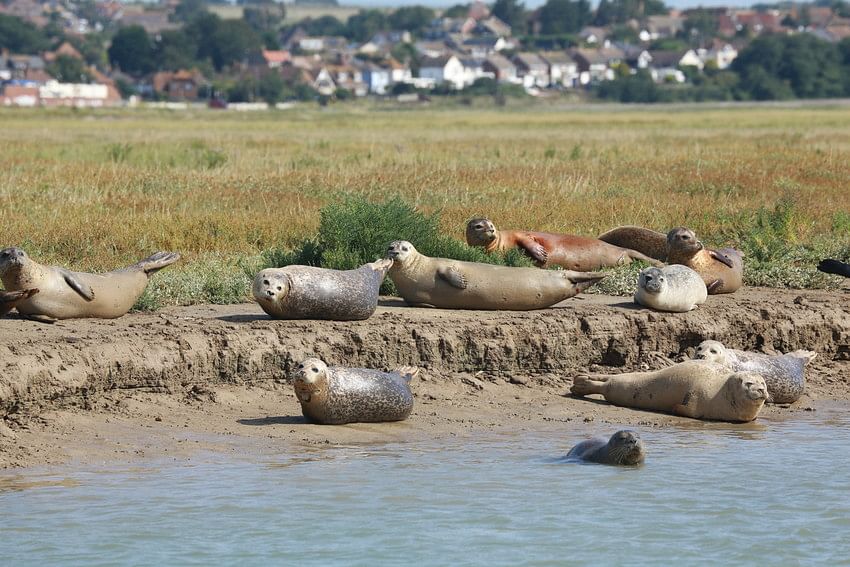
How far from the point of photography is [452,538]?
8.18 meters

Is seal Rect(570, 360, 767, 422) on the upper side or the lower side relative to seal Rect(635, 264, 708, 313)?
lower

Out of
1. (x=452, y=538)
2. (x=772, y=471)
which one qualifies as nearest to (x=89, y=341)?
(x=452, y=538)

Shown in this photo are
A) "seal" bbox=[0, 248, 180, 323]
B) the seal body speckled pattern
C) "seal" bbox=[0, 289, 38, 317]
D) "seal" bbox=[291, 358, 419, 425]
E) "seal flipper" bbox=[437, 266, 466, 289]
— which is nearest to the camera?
"seal" bbox=[291, 358, 419, 425]

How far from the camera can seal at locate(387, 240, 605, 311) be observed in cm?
1277

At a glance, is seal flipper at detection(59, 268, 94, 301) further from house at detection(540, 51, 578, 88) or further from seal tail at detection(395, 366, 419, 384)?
house at detection(540, 51, 578, 88)

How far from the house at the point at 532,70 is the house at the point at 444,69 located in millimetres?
7733

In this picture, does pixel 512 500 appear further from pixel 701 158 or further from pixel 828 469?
pixel 701 158

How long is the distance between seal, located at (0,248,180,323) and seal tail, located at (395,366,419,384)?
250 cm

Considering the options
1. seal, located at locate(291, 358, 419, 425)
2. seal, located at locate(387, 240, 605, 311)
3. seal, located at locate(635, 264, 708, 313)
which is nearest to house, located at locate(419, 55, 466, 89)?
seal, located at locate(635, 264, 708, 313)

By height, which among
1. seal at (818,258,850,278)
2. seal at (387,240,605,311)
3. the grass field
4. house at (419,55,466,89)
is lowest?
house at (419,55,466,89)

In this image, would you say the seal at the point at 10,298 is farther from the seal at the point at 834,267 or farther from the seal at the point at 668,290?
the seal at the point at 834,267

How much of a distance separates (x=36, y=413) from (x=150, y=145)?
90.3 ft

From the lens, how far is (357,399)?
418 inches

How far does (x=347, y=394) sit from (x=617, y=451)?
2.09 metres
